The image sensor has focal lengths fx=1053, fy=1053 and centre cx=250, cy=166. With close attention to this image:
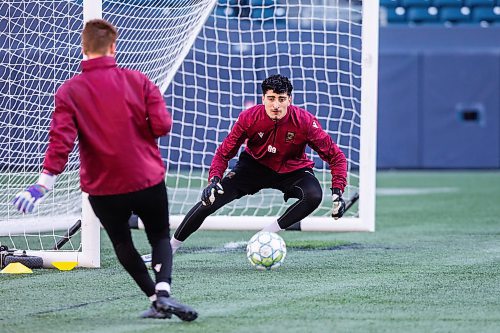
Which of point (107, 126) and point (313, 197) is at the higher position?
point (107, 126)

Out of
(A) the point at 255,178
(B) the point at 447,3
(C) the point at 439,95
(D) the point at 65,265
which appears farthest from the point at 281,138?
(B) the point at 447,3

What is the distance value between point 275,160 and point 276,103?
21.9 inches

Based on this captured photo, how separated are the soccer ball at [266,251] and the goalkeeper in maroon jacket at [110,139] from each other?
6.36 ft

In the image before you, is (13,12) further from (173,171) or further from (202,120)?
(173,171)

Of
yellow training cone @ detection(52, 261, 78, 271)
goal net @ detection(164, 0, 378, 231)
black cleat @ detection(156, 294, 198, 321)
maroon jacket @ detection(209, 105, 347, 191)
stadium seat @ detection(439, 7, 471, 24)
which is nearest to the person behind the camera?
black cleat @ detection(156, 294, 198, 321)

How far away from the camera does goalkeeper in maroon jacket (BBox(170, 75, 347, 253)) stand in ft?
22.7

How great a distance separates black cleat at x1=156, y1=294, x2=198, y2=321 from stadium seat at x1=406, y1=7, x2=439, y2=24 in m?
15.9

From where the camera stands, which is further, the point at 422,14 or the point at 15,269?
the point at 422,14

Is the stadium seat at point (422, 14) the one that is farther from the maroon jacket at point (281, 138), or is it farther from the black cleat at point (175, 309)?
the black cleat at point (175, 309)

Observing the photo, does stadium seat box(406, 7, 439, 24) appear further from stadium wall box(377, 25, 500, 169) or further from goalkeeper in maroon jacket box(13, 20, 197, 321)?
goalkeeper in maroon jacket box(13, 20, 197, 321)

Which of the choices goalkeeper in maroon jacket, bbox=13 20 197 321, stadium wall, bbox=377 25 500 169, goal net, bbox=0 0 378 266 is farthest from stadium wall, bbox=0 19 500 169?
goalkeeper in maroon jacket, bbox=13 20 197 321

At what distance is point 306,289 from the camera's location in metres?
6.04

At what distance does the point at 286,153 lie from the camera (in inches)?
286

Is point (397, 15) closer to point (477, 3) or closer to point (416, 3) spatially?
point (416, 3)
